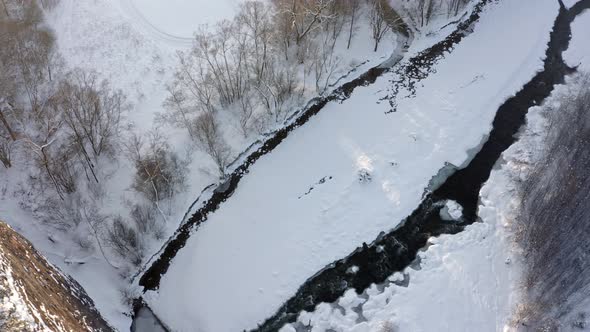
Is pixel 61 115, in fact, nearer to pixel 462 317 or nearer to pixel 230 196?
pixel 230 196

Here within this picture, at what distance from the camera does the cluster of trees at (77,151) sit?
2830 centimetres

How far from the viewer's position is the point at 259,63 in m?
34.0

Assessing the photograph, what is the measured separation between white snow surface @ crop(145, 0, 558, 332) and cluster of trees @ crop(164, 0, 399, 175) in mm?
2792

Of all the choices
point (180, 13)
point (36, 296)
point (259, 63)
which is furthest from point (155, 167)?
point (180, 13)

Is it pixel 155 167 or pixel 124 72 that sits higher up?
pixel 124 72

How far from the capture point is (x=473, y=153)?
31.9 metres

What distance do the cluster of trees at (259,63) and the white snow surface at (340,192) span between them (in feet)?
9.16

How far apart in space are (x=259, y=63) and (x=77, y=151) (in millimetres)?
13268

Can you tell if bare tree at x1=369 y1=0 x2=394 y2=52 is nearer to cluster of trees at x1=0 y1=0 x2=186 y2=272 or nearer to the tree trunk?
cluster of trees at x1=0 y1=0 x2=186 y2=272

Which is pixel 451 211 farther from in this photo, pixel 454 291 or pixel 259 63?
pixel 259 63

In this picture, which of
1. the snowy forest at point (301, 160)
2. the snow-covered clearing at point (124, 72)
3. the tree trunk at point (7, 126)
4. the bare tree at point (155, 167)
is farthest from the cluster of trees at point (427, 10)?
the tree trunk at point (7, 126)

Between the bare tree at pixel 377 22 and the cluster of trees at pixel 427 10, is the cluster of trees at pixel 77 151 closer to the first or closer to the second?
the bare tree at pixel 377 22

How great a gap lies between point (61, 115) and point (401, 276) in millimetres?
22958

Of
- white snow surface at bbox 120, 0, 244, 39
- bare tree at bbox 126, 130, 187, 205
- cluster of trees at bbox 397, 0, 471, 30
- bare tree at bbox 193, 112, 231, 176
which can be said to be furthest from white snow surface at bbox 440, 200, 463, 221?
white snow surface at bbox 120, 0, 244, 39
